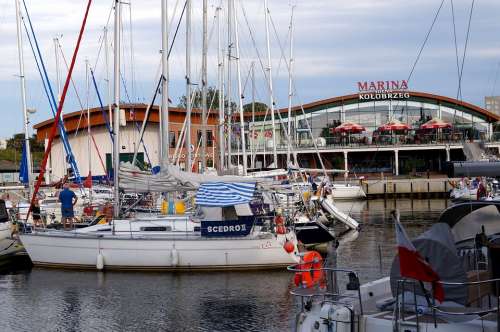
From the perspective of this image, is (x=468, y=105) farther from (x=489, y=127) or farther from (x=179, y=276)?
(x=179, y=276)

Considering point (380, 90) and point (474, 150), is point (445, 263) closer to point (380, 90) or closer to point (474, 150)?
point (474, 150)

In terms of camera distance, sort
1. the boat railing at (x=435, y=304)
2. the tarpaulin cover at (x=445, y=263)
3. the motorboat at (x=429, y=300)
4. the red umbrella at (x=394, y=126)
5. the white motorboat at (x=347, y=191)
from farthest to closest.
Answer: the red umbrella at (x=394, y=126) < the white motorboat at (x=347, y=191) < the tarpaulin cover at (x=445, y=263) < the motorboat at (x=429, y=300) < the boat railing at (x=435, y=304)

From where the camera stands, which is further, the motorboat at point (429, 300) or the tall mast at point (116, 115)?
the tall mast at point (116, 115)

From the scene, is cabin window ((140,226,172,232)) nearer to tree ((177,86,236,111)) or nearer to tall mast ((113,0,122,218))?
tall mast ((113,0,122,218))

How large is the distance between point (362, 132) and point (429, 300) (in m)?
76.4

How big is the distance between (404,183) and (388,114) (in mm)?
17979

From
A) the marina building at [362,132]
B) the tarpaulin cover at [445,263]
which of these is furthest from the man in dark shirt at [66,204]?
the marina building at [362,132]

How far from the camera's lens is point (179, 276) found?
85.4ft

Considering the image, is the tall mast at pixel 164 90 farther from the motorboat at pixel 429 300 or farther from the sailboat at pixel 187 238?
the motorboat at pixel 429 300

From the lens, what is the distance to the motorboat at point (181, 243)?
2612 centimetres

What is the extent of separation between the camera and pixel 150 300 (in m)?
22.6

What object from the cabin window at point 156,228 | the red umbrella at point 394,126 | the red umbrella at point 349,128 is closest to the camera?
the cabin window at point 156,228

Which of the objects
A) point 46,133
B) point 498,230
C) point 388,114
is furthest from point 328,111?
point 498,230

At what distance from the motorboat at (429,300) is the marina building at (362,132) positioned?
6144cm
